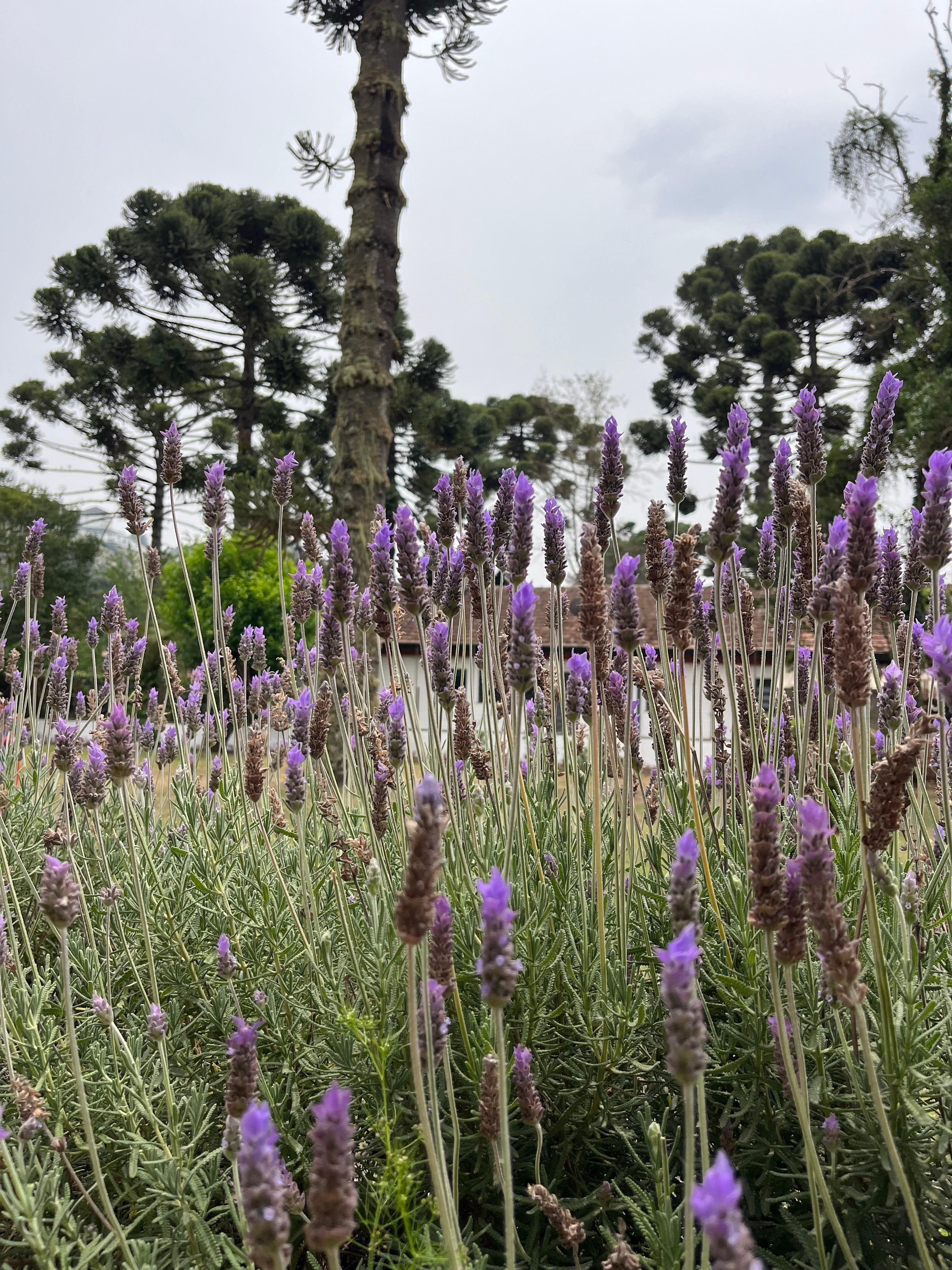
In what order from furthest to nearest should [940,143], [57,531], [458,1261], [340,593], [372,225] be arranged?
[57,531], [940,143], [372,225], [340,593], [458,1261]

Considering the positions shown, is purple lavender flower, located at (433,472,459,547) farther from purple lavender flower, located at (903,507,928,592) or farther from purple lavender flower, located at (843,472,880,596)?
purple lavender flower, located at (843,472,880,596)

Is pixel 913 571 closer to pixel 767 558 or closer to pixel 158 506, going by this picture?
pixel 767 558

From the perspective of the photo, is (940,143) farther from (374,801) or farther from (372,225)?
(374,801)

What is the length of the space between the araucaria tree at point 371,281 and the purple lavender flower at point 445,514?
4.89m

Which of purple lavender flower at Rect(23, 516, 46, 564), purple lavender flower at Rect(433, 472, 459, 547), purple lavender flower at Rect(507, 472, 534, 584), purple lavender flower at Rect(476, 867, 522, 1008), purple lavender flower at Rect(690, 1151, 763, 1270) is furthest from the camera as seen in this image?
purple lavender flower at Rect(23, 516, 46, 564)

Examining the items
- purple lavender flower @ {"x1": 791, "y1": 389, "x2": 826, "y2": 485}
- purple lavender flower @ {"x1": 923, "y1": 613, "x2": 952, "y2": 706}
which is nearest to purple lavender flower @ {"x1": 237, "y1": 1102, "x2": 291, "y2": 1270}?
purple lavender flower @ {"x1": 923, "y1": 613, "x2": 952, "y2": 706}

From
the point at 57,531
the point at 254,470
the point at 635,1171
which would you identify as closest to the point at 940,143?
the point at 254,470

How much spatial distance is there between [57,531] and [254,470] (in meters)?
12.0

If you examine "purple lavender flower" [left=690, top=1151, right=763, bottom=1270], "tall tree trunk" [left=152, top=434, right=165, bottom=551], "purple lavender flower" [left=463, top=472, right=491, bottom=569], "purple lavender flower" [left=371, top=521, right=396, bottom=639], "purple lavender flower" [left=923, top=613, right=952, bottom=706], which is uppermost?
"tall tree trunk" [left=152, top=434, right=165, bottom=551]

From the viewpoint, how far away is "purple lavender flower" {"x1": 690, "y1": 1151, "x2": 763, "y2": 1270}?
0.54m

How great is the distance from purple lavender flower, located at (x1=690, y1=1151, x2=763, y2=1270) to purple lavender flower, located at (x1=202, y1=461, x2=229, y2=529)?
2169mm

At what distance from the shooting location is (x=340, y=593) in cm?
174

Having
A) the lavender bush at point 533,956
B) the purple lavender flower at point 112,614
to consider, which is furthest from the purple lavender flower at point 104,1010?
the purple lavender flower at point 112,614

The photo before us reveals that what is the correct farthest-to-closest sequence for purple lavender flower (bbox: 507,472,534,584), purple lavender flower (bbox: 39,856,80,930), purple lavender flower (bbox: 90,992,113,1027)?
purple lavender flower (bbox: 507,472,534,584), purple lavender flower (bbox: 90,992,113,1027), purple lavender flower (bbox: 39,856,80,930)
